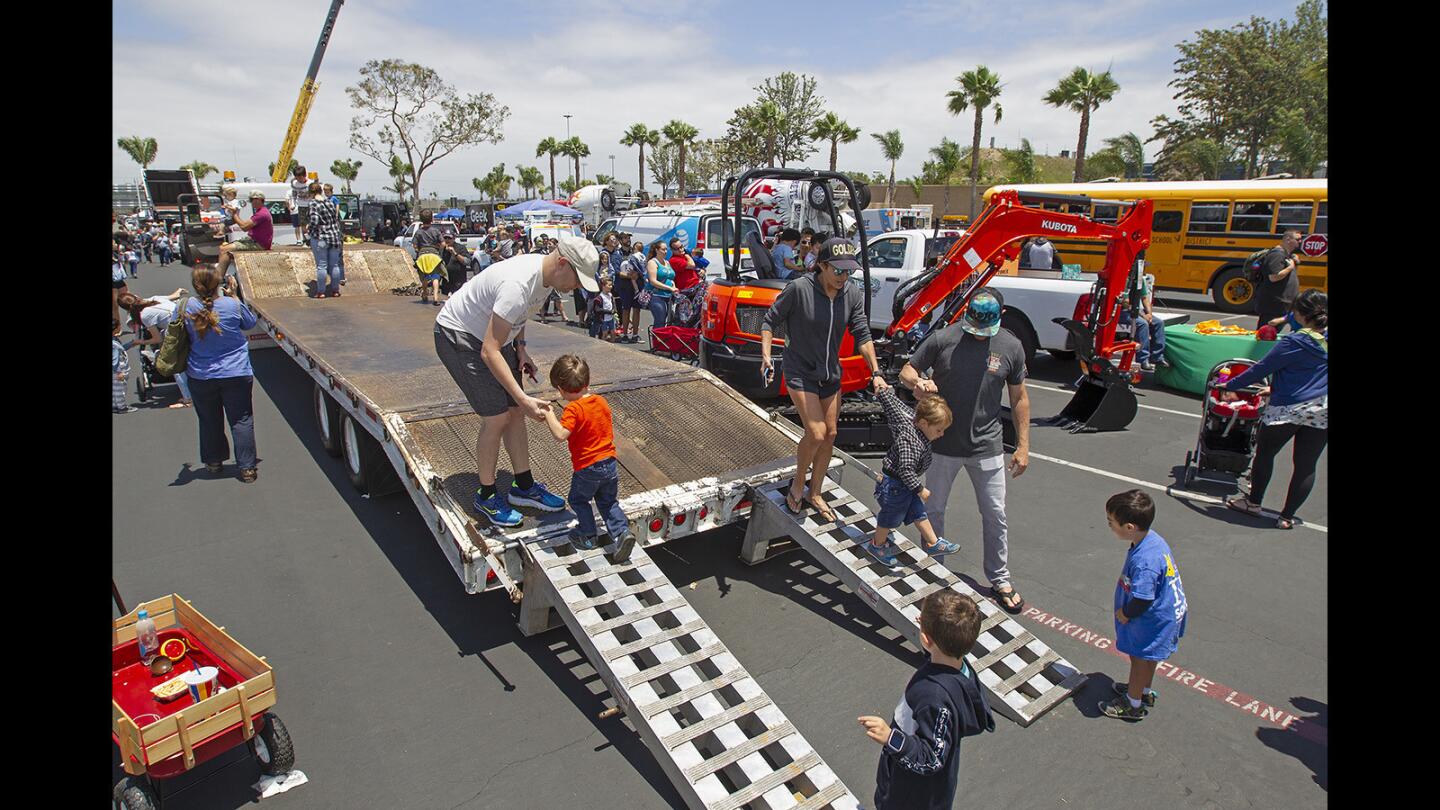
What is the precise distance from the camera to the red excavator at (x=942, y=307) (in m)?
7.42

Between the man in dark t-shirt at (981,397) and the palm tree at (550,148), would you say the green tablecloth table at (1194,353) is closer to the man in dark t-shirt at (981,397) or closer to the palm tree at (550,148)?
the man in dark t-shirt at (981,397)

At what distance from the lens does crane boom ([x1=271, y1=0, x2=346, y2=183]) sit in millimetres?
25078

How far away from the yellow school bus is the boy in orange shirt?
14641mm

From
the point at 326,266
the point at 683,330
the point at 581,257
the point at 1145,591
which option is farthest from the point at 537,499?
the point at 326,266

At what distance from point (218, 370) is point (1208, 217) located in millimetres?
19141

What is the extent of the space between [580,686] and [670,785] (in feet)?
2.73

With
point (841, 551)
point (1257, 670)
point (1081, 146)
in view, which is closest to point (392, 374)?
point (841, 551)

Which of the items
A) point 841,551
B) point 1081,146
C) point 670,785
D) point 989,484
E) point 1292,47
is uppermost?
point 1292,47

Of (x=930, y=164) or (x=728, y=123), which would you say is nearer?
(x=728, y=123)

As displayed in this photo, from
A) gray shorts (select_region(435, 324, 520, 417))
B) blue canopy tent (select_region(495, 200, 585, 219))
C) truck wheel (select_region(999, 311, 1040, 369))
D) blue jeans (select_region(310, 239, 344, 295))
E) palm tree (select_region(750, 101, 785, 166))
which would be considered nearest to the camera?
gray shorts (select_region(435, 324, 520, 417))

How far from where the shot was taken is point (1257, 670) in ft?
13.4

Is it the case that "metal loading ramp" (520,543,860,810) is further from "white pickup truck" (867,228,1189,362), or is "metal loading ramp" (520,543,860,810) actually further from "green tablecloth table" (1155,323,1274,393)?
"green tablecloth table" (1155,323,1274,393)

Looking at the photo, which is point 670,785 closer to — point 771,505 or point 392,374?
point 771,505

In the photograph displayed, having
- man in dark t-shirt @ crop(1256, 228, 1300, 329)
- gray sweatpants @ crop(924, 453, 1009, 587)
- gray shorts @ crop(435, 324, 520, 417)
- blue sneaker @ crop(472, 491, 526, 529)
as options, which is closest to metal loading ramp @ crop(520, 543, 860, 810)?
blue sneaker @ crop(472, 491, 526, 529)
